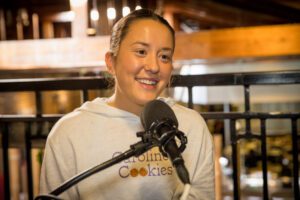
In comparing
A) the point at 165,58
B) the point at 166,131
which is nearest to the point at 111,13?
the point at 165,58

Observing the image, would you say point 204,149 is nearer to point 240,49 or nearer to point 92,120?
point 92,120

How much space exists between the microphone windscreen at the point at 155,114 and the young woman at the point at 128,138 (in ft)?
0.95

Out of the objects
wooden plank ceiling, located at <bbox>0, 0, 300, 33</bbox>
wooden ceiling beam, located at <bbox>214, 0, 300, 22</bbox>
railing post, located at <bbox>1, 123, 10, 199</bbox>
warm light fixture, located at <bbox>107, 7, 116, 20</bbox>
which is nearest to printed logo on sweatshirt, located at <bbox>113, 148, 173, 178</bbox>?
railing post, located at <bbox>1, 123, 10, 199</bbox>

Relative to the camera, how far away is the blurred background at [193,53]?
4.25 m

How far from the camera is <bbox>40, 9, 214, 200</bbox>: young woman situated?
4.43ft

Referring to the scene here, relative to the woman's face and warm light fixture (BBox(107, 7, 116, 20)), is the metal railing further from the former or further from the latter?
warm light fixture (BBox(107, 7, 116, 20))

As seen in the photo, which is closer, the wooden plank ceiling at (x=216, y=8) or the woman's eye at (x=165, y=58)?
the woman's eye at (x=165, y=58)

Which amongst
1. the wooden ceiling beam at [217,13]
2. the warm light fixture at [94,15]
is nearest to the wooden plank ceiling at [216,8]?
the wooden ceiling beam at [217,13]

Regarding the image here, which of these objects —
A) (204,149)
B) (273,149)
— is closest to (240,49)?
(273,149)

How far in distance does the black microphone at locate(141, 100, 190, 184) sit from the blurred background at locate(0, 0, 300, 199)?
2.46 m

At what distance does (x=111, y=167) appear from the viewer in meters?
1.41

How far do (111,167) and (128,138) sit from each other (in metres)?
0.14

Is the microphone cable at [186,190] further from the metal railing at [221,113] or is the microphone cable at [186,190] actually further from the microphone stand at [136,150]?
the metal railing at [221,113]

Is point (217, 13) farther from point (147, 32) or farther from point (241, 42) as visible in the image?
point (147, 32)
